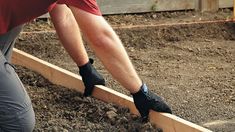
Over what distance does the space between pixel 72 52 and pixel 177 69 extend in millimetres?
1154

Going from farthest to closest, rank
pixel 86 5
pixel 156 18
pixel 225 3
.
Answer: pixel 225 3
pixel 156 18
pixel 86 5

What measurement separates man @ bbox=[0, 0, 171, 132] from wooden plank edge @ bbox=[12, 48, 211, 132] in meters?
0.07

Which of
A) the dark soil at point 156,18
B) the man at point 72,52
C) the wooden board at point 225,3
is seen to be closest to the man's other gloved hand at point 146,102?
the man at point 72,52

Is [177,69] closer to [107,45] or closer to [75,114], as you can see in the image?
[75,114]

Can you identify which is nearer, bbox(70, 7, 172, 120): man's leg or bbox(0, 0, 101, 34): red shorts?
bbox(0, 0, 101, 34): red shorts

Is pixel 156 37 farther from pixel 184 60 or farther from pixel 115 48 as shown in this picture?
pixel 115 48

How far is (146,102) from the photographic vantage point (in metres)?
3.01

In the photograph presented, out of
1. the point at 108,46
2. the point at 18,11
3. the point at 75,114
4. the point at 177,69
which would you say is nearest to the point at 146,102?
the point at 108,46

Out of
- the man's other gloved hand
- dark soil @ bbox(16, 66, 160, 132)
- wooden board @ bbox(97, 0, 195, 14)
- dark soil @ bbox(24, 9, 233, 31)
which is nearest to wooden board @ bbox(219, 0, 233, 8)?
dark soil @ bbox(24, 9, 233, 31)

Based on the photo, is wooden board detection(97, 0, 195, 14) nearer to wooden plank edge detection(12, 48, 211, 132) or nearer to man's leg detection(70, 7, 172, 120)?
wooden plank edge detection(12, 48, 211, 132)

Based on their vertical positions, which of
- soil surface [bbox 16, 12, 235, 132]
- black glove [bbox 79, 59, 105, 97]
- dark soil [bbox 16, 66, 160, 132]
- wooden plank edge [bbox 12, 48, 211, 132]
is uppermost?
black glove [bbox 79, 59, 105, 97]

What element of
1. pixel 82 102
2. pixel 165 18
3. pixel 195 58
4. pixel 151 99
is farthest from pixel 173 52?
pixel 151 99

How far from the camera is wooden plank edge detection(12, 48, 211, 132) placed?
2.95 meters

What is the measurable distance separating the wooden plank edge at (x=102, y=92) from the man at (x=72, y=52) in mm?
66
